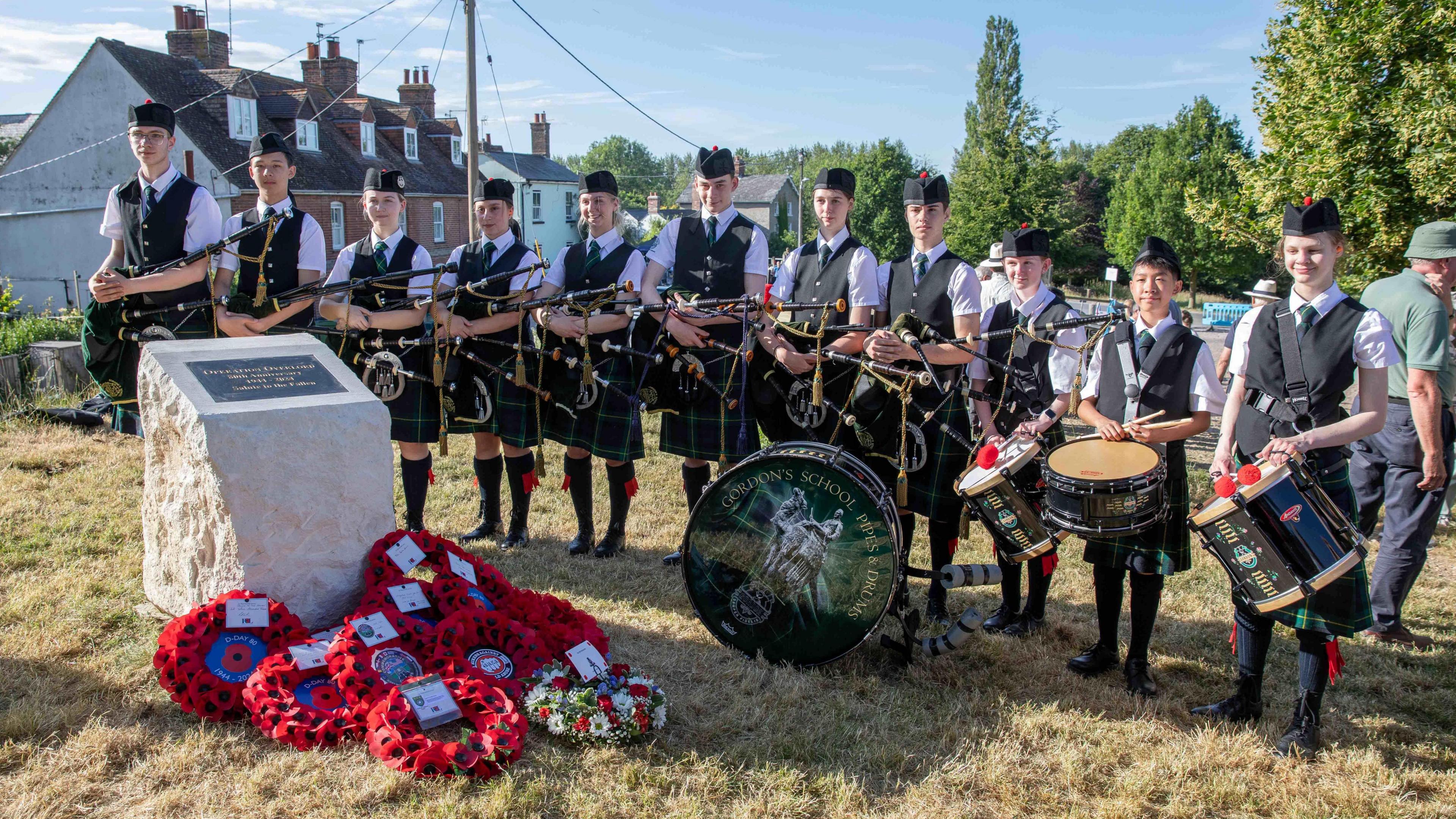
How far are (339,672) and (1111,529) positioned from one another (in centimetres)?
243

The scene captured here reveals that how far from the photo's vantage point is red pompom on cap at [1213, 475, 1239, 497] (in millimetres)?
2781

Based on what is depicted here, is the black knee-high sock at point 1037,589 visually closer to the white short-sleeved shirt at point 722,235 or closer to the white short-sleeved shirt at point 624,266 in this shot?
the white short-sleeved shirt at point 722,235

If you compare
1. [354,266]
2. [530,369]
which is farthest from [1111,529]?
[354,266]

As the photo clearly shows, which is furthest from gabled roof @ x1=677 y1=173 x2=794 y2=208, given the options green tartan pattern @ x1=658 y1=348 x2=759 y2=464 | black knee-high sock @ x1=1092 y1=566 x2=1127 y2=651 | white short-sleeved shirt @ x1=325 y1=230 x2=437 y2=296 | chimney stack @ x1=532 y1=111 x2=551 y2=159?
black knee-high sock @ x1=1092 y1=566 x2=1127 y2=651

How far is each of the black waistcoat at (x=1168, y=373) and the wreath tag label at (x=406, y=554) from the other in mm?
2533

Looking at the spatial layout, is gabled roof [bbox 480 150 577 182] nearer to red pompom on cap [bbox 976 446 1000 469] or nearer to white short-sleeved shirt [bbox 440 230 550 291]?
white short-sleeved shirt [bbox 440 230 550 291]

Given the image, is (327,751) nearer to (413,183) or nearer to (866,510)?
(866,510)

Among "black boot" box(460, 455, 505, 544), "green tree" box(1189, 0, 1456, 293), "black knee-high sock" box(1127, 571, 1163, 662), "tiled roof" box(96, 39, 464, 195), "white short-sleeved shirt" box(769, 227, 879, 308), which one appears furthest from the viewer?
"tiled roof" box(96, 39, 464, 195)

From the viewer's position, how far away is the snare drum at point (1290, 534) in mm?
2713

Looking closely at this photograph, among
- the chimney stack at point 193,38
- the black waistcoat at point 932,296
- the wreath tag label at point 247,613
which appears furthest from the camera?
the chimney stack at point 193,38

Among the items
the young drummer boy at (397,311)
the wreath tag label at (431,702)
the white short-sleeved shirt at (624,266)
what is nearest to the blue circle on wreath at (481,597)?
the wreath tag label at (431,702)

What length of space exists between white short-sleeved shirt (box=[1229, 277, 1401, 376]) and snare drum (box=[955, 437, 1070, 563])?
736 millimetres

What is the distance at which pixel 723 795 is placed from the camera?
102 inches

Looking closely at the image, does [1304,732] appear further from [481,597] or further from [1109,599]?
[481,597]
